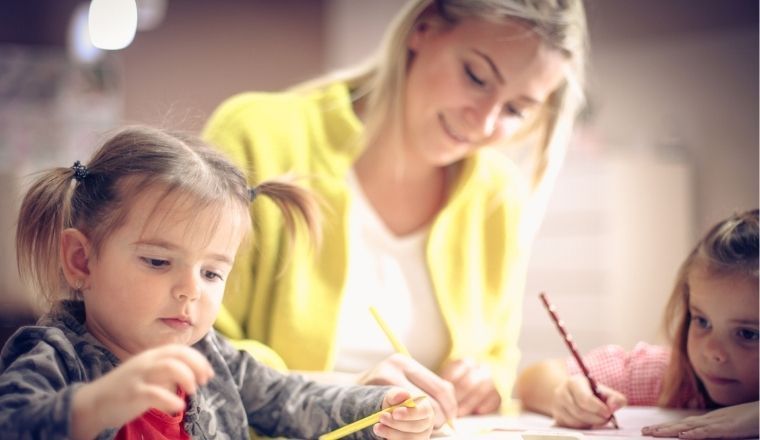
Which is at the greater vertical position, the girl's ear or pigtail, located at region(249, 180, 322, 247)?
pigtail, located at region(249, 180, 322, 247)

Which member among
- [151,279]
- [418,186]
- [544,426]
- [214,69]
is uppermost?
[214,69]

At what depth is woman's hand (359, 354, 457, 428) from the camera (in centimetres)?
58

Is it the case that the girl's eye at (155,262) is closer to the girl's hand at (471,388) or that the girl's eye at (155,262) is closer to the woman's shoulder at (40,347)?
the woman's shoulder at (40,347)

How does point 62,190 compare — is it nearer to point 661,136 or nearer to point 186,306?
point 186,306

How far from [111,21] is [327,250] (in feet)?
0.86

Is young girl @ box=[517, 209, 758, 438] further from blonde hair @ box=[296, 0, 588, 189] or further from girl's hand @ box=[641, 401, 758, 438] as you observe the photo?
blonde hair @ box=[296, 0, 588, 189]

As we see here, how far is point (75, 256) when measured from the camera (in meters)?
0.48

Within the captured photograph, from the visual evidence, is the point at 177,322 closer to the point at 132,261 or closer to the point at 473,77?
the point at 132,261

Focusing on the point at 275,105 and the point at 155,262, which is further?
the point at 275,105

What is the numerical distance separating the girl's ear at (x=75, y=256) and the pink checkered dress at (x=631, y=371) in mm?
416

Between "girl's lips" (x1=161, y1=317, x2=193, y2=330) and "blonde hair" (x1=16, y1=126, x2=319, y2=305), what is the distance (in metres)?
0.06

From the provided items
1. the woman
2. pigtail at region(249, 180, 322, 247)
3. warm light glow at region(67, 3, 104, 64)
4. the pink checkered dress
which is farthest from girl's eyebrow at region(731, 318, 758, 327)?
warm light glow at region(67, 3, 104, 64)

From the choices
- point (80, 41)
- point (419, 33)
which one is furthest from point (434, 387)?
point (80, 41)

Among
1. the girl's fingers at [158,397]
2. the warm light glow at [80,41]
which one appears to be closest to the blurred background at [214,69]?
the warm light glow at [80,41]
